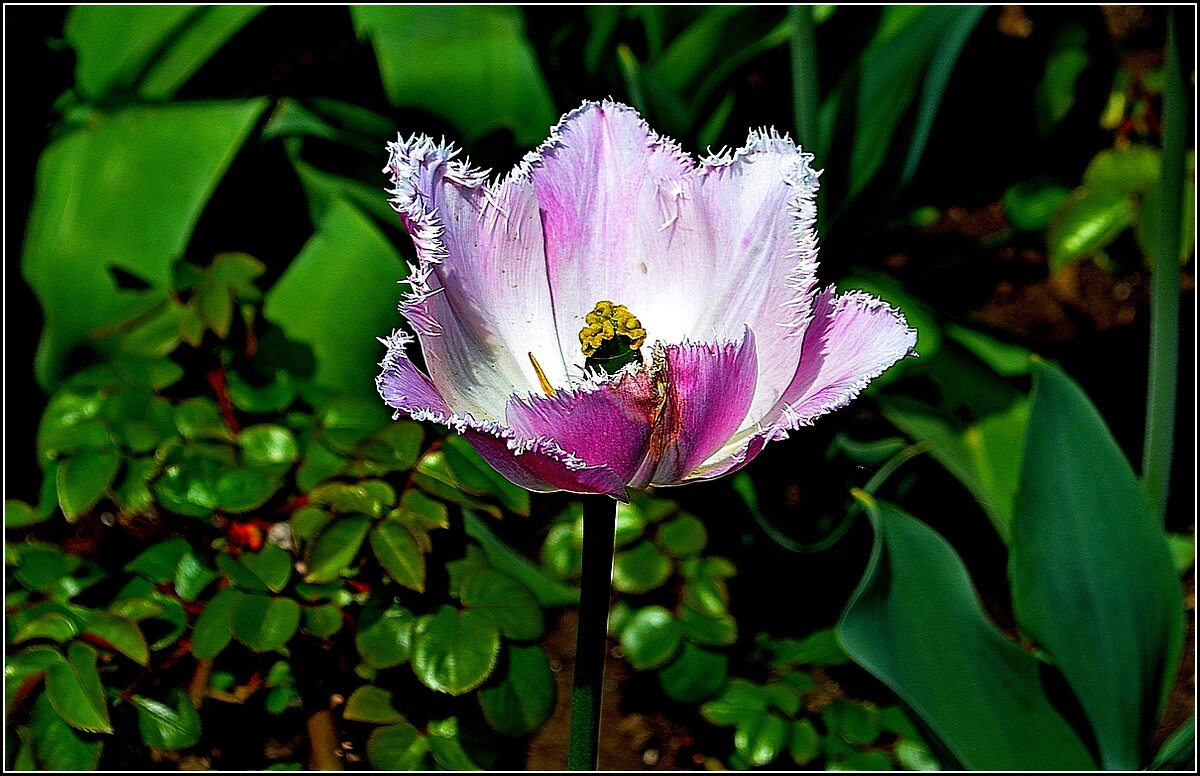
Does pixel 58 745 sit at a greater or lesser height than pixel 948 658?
lesser

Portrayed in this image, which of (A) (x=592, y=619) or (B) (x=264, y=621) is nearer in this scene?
(A) (x=592, y=619)

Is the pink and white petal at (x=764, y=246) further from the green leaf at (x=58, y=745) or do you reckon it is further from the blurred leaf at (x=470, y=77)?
the blurred leaf at (x=470, y=77)

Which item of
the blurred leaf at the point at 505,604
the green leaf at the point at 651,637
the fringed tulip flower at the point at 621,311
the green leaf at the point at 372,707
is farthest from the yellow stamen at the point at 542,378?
the green leaf at the point at 651,637

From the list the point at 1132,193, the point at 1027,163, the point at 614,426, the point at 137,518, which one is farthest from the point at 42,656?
the point at 1027,163

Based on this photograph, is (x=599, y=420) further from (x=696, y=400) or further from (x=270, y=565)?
(x=270, y=565)

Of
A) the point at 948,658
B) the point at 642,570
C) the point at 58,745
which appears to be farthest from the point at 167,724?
the point at 948,658

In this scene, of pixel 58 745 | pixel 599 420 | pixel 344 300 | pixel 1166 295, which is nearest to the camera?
pixel 599 420

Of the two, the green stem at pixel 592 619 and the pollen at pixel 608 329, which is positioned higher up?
the pollen at pixel 608 329
